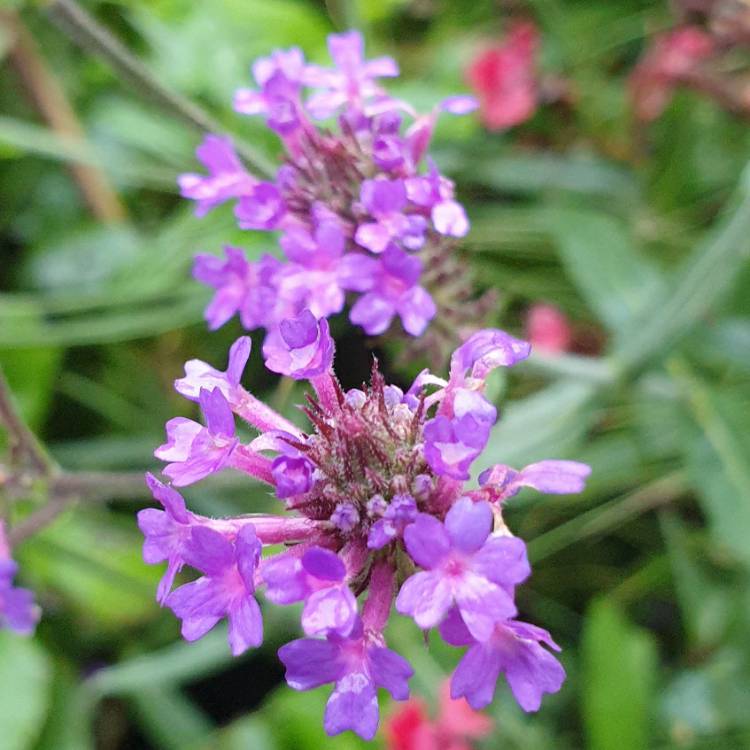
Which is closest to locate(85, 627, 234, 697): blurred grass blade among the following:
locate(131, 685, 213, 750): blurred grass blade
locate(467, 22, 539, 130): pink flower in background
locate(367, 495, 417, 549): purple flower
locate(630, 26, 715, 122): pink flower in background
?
locate(131, 685, 213, 750): blurred grass blade

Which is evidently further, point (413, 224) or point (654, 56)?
point (654, 56)

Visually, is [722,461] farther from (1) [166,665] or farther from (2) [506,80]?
(1) [166,665]

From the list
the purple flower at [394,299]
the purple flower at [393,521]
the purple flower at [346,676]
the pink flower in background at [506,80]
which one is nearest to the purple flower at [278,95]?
the purple flower at [394,299]

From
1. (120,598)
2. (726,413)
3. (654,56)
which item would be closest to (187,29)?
(654,56)

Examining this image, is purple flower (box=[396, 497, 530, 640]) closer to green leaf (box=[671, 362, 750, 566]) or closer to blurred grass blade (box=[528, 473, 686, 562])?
green leaf (box=[671, 362, 750, 566])

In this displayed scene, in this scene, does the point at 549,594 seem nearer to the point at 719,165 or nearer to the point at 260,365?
the point at 260,365

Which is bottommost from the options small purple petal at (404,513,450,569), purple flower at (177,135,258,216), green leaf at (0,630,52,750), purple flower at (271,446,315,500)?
green leaf at (0,630,52,750)
